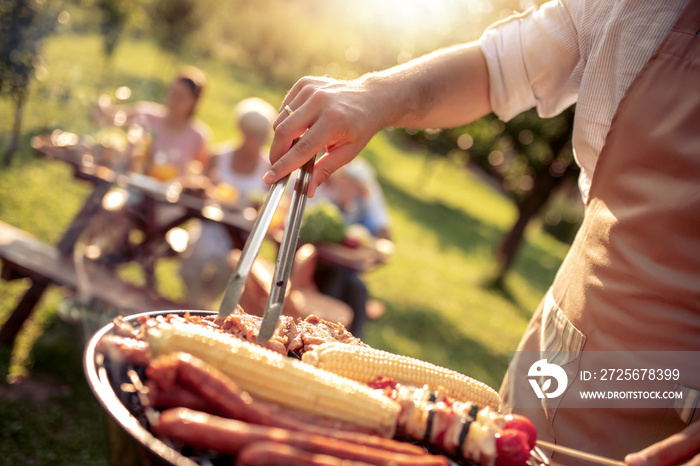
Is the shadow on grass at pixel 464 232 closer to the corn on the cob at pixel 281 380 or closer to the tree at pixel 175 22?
the tree at pixel 175 22

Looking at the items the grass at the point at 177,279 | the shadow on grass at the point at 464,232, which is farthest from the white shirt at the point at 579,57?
the shadow on grass at the point at 464,232

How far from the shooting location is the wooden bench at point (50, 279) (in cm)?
507

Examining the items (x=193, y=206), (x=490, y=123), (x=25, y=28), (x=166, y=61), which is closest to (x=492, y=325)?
(x=490, y=123)

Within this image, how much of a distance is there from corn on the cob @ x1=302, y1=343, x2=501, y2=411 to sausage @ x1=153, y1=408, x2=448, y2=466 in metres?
0.34

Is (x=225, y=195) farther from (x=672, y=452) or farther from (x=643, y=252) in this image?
(x=672, y=452)

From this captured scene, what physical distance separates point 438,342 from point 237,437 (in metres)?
8.45

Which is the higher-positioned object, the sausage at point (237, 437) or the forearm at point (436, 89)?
the forearm at point (436, 89)

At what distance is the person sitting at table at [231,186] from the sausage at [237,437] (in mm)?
5259

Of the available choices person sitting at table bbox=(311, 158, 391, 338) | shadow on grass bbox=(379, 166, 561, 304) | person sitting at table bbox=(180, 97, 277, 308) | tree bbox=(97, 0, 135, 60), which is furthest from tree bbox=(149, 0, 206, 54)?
person sitting at table bbox=(311, 158, 391, 338)

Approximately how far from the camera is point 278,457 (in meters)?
1.05

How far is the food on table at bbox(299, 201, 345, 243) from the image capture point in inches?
243

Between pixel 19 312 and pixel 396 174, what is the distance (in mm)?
20779

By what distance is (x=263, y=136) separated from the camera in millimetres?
7414

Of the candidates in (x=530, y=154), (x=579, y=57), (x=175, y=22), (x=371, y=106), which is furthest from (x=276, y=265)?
(x=175, y=22)
